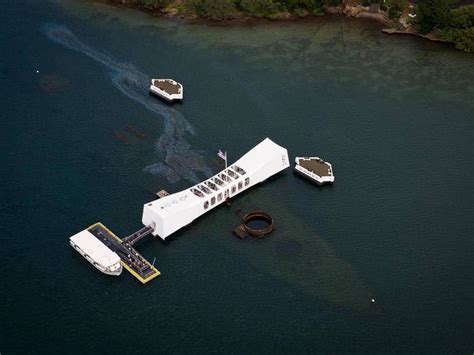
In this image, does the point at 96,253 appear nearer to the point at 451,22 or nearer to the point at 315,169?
the point at 315,169

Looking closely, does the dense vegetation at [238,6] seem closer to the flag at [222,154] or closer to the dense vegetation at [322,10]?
the dense vegetation at [322,10]

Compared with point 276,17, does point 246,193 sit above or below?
below

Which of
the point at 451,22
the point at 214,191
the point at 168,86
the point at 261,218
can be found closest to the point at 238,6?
the point at 168,86

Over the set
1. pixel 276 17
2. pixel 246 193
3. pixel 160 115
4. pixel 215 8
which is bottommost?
pixel 160 115

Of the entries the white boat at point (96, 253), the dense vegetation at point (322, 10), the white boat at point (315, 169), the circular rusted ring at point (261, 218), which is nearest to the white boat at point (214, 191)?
the white boat at point (315, 169)

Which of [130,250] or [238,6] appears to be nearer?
[130,250]

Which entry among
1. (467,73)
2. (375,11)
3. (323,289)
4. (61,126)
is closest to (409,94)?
(467,73)
